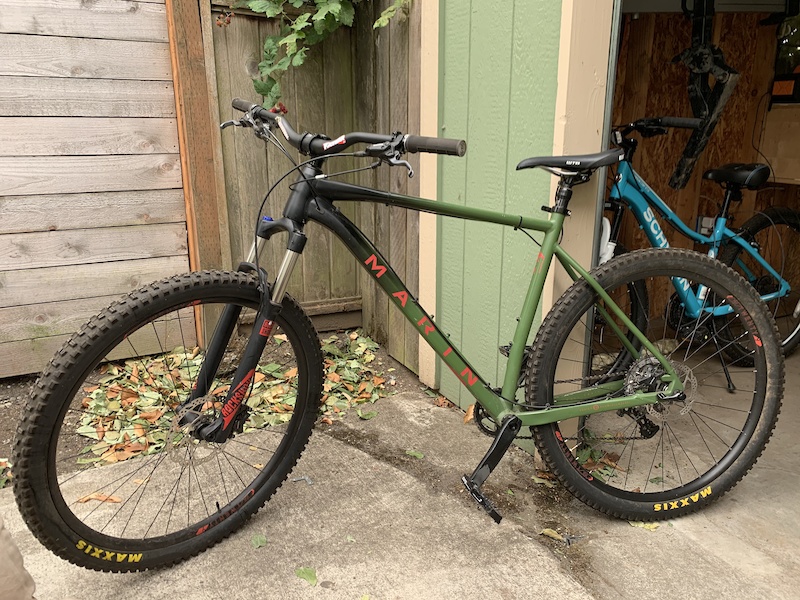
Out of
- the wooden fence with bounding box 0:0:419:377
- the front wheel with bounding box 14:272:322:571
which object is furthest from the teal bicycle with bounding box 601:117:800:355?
the front wheel with bounding box 14:272:322:571

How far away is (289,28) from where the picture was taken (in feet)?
10.1

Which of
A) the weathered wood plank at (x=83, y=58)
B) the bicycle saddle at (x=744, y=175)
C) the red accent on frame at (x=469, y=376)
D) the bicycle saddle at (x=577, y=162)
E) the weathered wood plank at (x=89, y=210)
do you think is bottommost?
the red accent on frame at (x=469, y=376)

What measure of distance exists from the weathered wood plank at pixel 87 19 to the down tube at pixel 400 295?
74.3 inches

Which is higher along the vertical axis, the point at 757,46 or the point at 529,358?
the point at 757,46

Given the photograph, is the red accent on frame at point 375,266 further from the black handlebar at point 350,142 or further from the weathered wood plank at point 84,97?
the weathered wood plank at point 84,97

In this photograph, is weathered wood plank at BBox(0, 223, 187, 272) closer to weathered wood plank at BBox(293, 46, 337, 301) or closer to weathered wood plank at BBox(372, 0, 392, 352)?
weathered wood plank at BBox(293, 46, 337, 301)

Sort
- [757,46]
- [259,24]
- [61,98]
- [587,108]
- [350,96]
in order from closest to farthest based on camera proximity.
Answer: [587,108], [61,98], [259,24], [350,96], [757,46]

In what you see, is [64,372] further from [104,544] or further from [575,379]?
[575,379]

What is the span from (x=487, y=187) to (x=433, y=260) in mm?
532

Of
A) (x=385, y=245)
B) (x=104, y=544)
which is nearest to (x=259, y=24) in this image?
(x=385, y=245)

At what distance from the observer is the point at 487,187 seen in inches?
99.1

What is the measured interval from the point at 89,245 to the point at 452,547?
2331 millimetres

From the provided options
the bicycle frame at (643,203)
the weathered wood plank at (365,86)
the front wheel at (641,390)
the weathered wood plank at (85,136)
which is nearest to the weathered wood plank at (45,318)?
the weathered wood plank at (85,136)

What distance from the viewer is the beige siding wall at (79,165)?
283 centimetres
